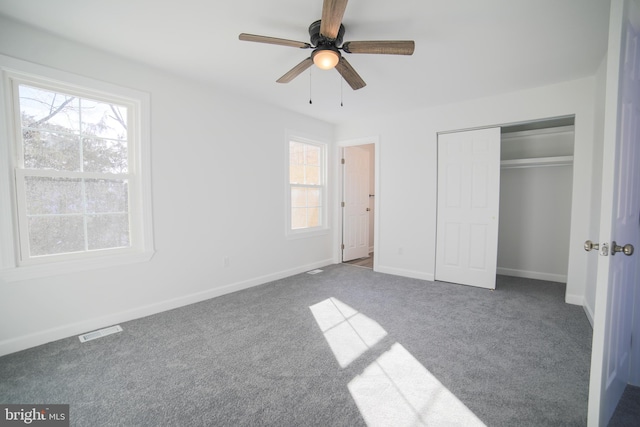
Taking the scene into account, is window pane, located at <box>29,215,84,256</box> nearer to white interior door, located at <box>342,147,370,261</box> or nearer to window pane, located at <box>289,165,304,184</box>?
window pane, located at <box>289,165,304,184</box>

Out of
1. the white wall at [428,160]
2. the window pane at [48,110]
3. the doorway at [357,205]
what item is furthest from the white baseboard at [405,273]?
the window pane at [48,110]

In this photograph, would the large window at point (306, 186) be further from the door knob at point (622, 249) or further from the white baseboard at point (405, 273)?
the door knob at point (622, 249)

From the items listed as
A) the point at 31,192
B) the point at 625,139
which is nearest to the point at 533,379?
the point at 625,139

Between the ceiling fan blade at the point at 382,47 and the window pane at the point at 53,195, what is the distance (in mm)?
2566

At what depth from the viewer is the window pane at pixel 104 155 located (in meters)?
2.50

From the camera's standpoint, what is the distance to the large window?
445cm

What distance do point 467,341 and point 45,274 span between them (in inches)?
138

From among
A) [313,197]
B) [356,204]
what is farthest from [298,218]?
[356,204]

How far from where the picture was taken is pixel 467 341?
Result: 7.68ft

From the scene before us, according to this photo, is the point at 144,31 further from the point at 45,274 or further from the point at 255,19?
the point at 45,274

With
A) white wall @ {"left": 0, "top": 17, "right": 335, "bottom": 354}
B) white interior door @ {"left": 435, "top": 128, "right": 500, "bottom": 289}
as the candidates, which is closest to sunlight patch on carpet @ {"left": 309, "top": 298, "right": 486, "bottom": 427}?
white wall @ {"left": 0, "top": 17, "right": 335, "bottom": 354}

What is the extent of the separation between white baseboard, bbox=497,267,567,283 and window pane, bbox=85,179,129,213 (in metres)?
5.22

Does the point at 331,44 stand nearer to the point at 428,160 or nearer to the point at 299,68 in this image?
the point at 299,68

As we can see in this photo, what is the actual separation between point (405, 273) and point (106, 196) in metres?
3.90
